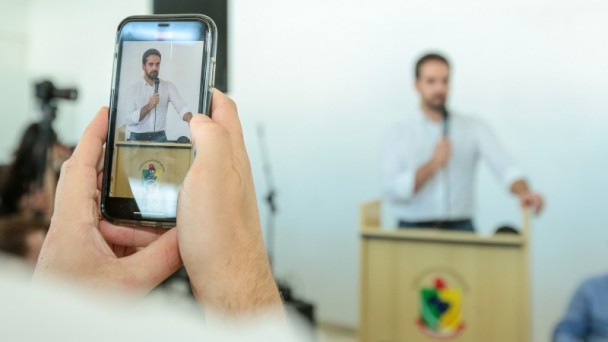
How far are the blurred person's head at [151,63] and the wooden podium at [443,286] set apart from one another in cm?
133

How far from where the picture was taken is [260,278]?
28 cm

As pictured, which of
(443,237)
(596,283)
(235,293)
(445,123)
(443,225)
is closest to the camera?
(235,293)

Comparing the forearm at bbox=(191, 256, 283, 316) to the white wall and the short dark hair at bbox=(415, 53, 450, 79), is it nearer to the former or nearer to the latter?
the white wall

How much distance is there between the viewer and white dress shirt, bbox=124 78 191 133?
0.88ft

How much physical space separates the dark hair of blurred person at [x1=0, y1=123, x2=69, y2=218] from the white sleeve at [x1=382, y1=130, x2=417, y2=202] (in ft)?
4.91

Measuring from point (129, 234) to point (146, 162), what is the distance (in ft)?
0.13

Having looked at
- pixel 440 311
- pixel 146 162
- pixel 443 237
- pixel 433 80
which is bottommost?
pixel 440 311

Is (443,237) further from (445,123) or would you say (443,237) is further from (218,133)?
(218,133)

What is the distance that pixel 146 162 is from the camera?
0.27 m

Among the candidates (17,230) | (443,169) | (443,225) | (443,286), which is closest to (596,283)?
(443,286)

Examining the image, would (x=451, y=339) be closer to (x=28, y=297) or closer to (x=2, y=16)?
(x=2, y=16)

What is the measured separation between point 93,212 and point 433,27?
5.68 ft

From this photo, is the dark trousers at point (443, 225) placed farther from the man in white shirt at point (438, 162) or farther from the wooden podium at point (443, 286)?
the wooden podium at point (443, 286)

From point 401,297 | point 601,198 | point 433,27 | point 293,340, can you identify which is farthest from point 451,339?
point 293,340
